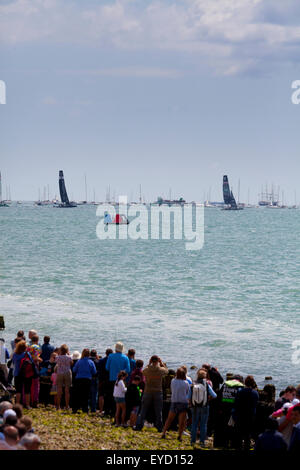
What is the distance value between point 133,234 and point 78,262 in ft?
255

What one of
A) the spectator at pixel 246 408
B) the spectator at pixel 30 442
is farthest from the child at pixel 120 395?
the spectator at pixel 30 442

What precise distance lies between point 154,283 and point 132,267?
1582 cm

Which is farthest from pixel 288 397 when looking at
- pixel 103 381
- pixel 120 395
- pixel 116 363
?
pixel 103 381

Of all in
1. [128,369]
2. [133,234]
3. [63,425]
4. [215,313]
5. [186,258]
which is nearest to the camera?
[63,425]

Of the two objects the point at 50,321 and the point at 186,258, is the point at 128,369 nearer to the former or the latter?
the point at 50,321

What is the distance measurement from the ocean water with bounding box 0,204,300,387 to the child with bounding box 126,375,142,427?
8.41 metres

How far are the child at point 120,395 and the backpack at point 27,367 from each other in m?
1.71

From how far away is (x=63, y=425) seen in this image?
47.8ft

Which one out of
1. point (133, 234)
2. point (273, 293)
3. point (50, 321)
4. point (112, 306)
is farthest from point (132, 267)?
point (133, 234)

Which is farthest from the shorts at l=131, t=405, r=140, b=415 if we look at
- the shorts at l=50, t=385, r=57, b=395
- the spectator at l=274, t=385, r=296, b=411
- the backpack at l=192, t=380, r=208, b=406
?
the spectator at l=274, t=385, r=296, b=411

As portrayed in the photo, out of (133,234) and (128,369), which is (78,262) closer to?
(128,369)

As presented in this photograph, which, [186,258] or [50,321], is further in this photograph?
[186,258]

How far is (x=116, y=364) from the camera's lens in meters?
15.9
